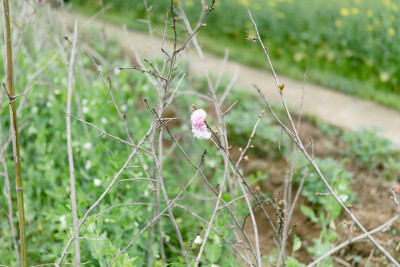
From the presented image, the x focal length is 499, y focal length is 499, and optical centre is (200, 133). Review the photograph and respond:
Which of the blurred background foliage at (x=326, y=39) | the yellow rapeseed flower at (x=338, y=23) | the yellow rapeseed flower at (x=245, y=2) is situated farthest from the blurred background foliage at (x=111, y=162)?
the yellow rapeseed flower at (x=245, y=2)

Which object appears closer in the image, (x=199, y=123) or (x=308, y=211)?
(x=199, y=123)

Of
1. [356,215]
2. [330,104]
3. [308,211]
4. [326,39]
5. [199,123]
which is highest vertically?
[199,123]

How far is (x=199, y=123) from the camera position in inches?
66.1

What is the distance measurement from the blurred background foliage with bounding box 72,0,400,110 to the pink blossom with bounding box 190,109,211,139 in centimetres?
402

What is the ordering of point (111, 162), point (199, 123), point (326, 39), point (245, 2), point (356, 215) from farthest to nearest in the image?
point (245, 2) → point (326, 39) → point (356, 215) → point (111, 162) → point (199, 123)

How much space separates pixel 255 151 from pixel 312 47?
3587mm

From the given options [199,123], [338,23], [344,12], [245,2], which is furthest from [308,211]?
[245,2]

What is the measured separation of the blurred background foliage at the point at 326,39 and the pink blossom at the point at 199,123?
402cm

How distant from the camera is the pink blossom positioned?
5.46ft

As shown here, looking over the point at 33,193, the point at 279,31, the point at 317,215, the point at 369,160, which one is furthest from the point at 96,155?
the point at 279,31

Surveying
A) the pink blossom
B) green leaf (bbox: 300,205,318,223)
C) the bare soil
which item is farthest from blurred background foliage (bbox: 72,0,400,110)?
the pink blossom

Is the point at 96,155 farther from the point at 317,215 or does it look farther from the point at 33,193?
the point at 317,215

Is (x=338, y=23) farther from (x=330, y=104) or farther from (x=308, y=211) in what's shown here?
(x=308, y=211)

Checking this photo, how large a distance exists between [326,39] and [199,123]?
19.0 feet
